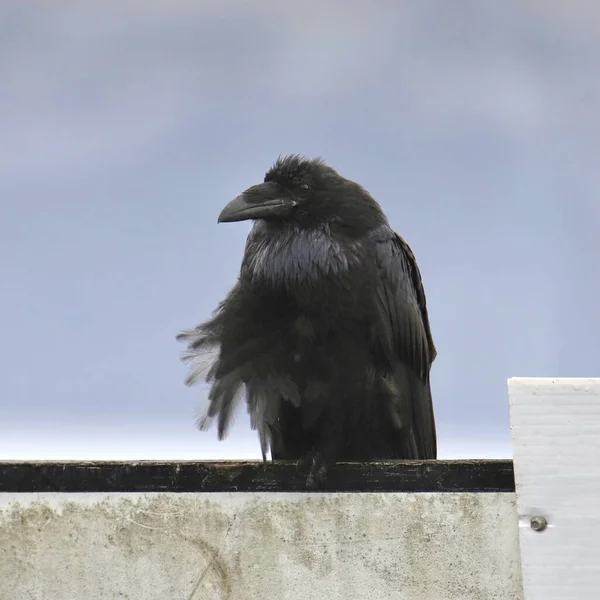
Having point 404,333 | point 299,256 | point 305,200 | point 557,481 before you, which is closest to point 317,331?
point 299,256

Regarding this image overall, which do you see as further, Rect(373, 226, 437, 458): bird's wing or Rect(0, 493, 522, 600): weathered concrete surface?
Rect(373, 226, 437, 458): bird's wing

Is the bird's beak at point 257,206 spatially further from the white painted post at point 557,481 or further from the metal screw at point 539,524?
the metal screw at point 539,524

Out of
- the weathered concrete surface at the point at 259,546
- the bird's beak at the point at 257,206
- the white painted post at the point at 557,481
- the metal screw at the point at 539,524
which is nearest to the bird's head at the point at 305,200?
the bird's beak at the point at 257,206

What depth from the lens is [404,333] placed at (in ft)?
15.6

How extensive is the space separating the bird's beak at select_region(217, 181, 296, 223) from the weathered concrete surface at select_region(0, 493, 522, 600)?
192 cm

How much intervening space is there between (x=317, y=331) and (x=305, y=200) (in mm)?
802

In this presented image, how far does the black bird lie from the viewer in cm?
438

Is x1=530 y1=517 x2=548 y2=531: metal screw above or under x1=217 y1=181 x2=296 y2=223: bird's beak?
under

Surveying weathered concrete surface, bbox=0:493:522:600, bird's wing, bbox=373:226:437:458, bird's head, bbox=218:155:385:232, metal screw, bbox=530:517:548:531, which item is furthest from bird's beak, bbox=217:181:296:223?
metal screw, bbox=530:517:548:531

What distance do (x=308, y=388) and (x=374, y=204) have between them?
114 centimetres

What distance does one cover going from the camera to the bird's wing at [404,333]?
181 inches

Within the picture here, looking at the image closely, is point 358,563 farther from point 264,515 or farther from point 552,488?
point 552,488

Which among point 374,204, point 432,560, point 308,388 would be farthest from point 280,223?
point 432,560

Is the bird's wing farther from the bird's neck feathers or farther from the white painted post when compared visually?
the white painted post
